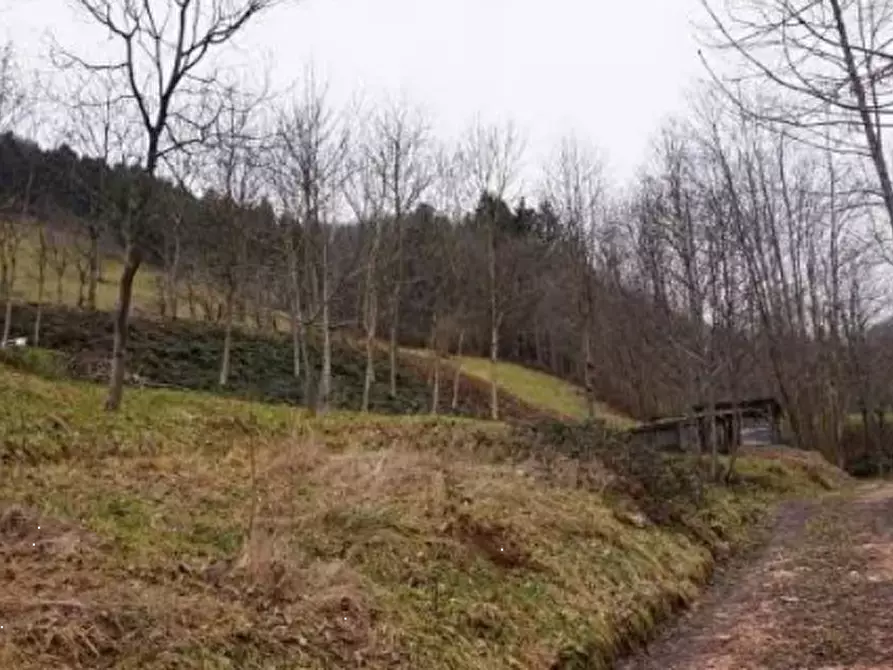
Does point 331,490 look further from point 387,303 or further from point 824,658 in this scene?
point 387,303

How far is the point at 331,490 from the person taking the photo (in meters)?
9.01

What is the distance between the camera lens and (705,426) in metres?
25.6

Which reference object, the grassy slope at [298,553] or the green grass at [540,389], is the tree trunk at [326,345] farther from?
the green grass at [540,389]

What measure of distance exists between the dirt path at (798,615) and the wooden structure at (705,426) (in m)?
9.55

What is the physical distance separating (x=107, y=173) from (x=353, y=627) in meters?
20.7

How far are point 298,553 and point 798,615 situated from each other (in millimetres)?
5010

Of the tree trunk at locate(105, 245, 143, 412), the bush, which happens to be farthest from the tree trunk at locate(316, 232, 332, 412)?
the tree trunk at locate(105, 245, 143, 412)

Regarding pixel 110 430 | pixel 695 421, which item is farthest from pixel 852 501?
pixel 110 430

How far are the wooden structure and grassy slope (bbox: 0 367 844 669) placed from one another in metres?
11.4

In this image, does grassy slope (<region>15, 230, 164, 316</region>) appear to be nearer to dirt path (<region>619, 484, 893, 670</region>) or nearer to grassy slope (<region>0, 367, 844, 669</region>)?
grassy slope (<region>0, 367, 844, 669</region>)

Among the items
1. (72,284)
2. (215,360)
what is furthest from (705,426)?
(72,284)

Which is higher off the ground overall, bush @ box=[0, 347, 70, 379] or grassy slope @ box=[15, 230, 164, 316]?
grassy slope @ box=[15, 230, 164, 316]

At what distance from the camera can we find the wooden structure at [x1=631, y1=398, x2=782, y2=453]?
24.3 m

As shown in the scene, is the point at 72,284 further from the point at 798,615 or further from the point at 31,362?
the point at 798,615
